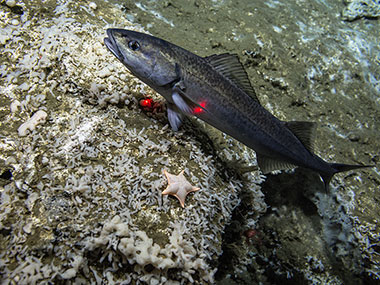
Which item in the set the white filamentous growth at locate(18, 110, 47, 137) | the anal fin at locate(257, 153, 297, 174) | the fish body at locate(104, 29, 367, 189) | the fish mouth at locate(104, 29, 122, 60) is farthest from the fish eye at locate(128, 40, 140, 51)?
the anal fin at locate(257, 153, 297, 174)

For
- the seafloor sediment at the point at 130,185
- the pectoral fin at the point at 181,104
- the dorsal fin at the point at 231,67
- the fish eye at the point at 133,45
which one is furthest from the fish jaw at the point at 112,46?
the dorsal fin at the point at 231,67

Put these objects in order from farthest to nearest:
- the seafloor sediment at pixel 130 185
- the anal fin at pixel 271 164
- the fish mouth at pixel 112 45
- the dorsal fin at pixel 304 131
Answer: the anal fin at pixel 271 164 → the dorsal fin at pixel 304 131 → the fish mouth at pixel 112 45 → the seafloor sediment at pixel 130 185

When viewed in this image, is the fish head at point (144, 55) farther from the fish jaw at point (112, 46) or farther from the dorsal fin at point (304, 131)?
the dorsal fin at point (304, 131)

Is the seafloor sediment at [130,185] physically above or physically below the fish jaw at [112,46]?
below

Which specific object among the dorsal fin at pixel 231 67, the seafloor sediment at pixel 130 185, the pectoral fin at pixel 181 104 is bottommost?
the seafloor sediment at pixel 130 185

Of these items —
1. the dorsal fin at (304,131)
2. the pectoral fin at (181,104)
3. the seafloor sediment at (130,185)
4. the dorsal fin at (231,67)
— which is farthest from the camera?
the dorsal fin at (304,131)

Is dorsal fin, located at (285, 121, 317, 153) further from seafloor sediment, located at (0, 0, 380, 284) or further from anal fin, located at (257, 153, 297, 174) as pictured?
seafloor sediment, located at (0, 0, 380, 284)

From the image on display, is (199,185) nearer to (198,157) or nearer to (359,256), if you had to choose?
(198,157)

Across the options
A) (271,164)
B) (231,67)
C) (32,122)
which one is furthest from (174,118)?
(32,122)

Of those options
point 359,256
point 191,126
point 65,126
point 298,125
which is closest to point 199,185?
point 191,126
